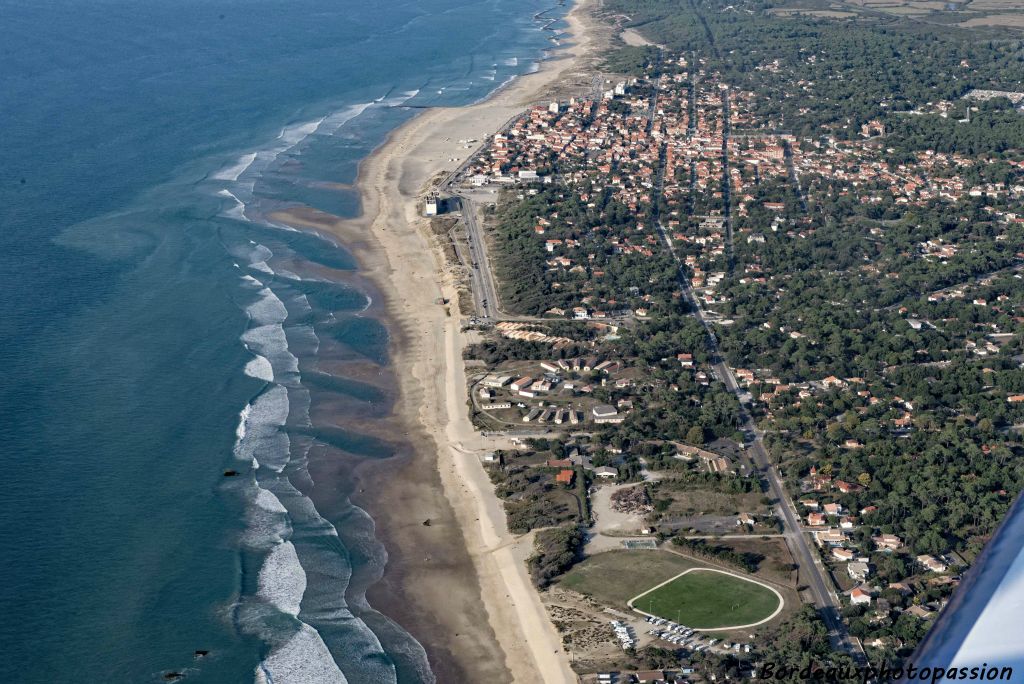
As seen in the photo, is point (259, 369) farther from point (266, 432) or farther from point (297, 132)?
point (297, 132)

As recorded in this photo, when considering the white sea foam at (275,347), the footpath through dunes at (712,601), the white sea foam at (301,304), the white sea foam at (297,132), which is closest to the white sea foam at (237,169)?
the white sea foam at (297,132)

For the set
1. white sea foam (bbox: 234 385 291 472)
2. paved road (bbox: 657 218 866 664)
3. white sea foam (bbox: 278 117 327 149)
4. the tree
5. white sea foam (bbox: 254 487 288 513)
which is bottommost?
paved road (bbox: 657 218 866 664)

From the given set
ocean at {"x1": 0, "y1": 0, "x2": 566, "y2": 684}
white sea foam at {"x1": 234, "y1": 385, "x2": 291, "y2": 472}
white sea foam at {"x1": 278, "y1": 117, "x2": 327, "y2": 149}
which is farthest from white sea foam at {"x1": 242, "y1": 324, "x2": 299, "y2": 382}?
white sea foam at {"x1": 278, "y1": 117, "x2": 327, "y2": 149}

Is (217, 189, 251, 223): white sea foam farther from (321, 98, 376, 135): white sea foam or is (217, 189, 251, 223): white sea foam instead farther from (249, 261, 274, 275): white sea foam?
(321, 98, 376, 135): white sea foam

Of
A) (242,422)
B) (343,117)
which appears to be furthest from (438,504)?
(343,117)

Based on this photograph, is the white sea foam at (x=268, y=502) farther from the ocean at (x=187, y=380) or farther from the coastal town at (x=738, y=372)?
the coastal town at (x=738, y=372)
